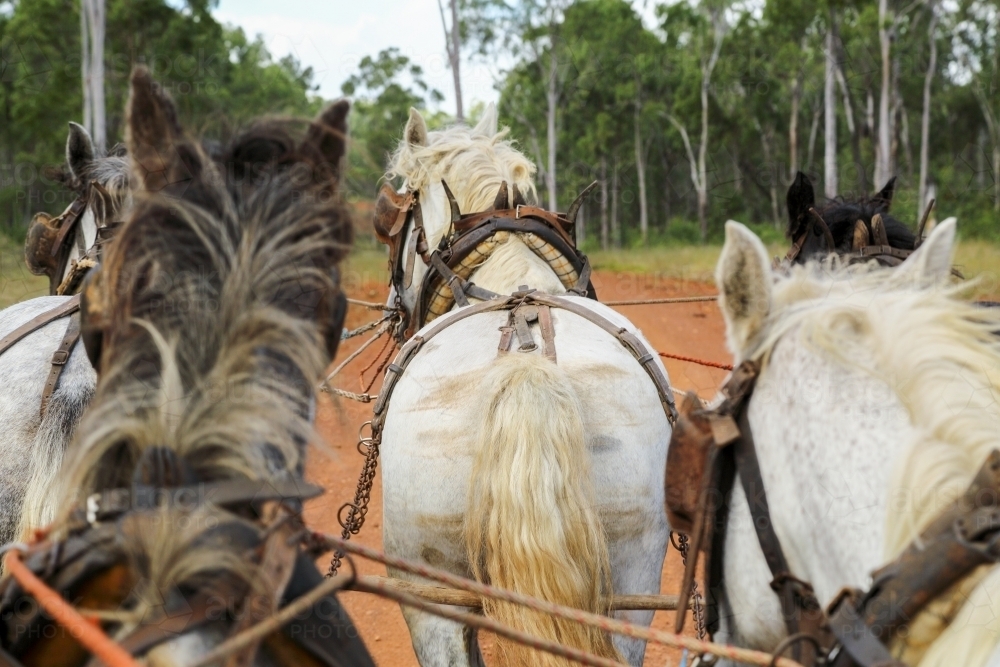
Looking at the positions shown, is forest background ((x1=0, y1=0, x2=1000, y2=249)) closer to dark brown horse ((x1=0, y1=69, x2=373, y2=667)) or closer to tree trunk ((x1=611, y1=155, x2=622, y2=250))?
tree trunk ((x1=611, y1=155, x2=622, y2=250))

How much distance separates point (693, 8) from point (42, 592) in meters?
35.5

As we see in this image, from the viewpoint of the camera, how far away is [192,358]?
1.45m

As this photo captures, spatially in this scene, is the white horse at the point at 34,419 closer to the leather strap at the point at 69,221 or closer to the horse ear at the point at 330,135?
the leather strap at the point at 69,221

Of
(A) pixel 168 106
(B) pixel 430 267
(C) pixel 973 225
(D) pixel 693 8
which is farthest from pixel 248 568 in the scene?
(D) pixel 693 8

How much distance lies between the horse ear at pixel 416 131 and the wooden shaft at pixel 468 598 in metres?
2.53

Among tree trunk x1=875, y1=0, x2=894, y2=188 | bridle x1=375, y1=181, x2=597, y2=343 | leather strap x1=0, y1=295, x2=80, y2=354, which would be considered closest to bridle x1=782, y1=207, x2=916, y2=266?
bridle x1=375, y1=181, x2=597, y2=343

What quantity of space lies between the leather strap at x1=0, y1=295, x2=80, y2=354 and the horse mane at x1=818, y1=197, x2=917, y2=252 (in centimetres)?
375

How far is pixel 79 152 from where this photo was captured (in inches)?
148

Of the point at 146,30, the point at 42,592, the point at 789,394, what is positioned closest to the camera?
the point at 42,592

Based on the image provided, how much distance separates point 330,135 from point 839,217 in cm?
353

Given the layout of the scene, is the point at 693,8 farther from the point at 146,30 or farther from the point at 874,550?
the point at 874,550

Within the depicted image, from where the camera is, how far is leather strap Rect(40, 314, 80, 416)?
2930 millimetres

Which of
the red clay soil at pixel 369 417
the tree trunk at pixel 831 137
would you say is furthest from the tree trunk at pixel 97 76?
the tree trunk at pixel 831 137

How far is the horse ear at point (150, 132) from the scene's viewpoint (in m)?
1.64
